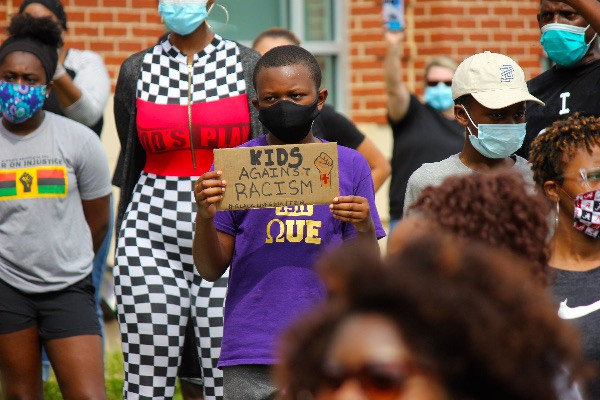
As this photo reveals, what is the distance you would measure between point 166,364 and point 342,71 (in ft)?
18.9

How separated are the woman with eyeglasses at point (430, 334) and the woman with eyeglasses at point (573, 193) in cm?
188

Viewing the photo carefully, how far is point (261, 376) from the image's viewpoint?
14.6 feet

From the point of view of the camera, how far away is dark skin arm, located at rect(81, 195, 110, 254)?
605 centimetres

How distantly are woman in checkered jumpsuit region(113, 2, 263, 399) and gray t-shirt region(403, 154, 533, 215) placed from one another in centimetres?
82

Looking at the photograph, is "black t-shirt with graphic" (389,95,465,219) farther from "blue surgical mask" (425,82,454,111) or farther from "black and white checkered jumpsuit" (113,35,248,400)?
"black and white checkered jumpsuit" (113,35,248,400)

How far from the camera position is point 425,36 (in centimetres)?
1049

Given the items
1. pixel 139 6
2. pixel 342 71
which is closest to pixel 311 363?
pixel 139 6

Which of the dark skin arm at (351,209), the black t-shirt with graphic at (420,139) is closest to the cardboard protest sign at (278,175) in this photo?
the dark skin arm at (351,209)

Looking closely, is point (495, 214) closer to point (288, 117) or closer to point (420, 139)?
point (288, 117)

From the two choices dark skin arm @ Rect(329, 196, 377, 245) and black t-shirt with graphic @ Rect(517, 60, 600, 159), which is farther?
black t-shirt with graphic @ Rect(517, 60, 600, 159)

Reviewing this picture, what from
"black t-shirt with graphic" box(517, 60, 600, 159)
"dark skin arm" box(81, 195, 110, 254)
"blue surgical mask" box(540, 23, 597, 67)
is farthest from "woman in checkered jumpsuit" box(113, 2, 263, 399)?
"blue surgical mask" box(540, 23, 597, 67)

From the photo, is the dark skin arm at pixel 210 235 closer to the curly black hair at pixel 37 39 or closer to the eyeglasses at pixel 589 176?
the eyeglasses at pixel 589 176

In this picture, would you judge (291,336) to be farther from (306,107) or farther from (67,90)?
(67,90)

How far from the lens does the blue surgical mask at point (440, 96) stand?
9.24 meters
